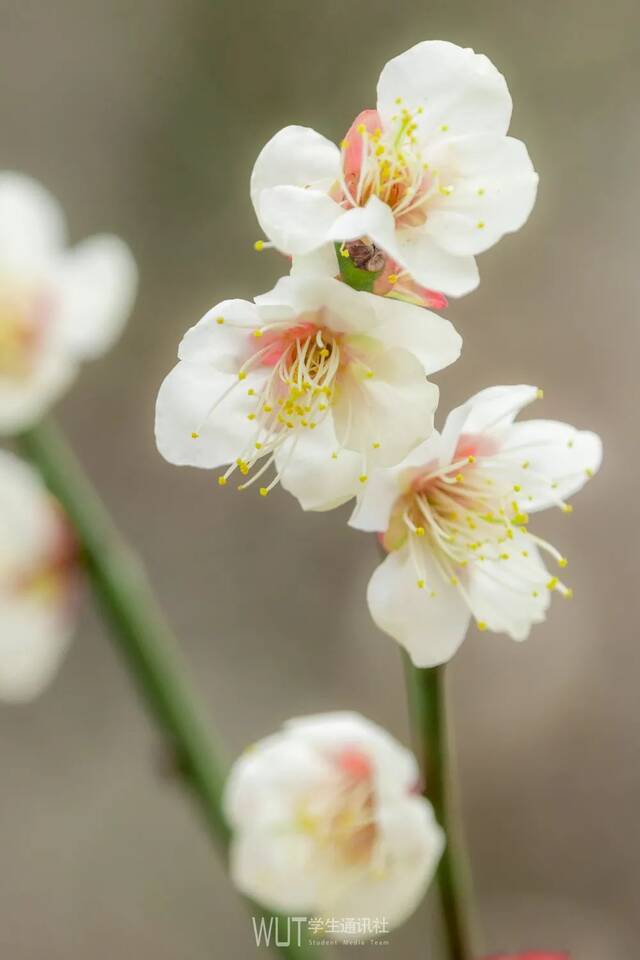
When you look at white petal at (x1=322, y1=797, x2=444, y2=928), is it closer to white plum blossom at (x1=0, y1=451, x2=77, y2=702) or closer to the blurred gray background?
white plum blossom at (x1=0, y1=451, x2=77, y2=702)

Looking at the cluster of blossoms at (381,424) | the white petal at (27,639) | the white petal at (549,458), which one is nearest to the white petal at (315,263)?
the cluster of blossoms at (381,424)

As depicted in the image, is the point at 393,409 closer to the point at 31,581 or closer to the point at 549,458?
the point at 549,458

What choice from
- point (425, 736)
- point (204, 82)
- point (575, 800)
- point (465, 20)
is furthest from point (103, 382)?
point (425, 736)

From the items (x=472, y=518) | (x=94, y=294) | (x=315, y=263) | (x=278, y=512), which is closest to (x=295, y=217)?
(x=315, y=263)

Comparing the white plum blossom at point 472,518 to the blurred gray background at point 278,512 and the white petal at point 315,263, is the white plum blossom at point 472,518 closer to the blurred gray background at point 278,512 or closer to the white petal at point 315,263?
the white petal at point 315,263

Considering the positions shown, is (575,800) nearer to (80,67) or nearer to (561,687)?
(561,687)

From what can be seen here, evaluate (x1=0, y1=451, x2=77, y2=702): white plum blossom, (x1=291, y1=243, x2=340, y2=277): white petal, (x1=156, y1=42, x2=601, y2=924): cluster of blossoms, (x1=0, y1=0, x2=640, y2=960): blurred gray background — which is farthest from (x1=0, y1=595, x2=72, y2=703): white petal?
(x1=0, y1=0, x2=640, y2=960): blurred gray background
